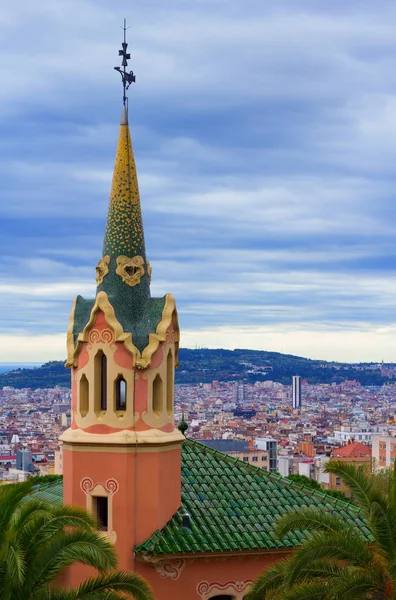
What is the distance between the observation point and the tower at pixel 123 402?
728 inches

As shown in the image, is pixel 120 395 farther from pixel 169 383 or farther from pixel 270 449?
pixel 270 449

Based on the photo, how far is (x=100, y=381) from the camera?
62.2 ft

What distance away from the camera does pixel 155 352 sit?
61.7 ft

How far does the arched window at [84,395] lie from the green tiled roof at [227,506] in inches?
88.6

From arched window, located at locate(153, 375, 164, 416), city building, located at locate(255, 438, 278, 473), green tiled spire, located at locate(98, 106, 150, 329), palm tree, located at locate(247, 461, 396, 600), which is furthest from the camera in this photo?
city building, located at locate(255, 438, 278, 473)

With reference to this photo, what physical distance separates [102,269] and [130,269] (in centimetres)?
47

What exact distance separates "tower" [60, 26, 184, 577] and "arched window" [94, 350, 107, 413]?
0.05 ft

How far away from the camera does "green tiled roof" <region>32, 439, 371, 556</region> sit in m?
18.6

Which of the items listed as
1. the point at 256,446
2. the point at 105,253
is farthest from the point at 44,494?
the point at 256,446

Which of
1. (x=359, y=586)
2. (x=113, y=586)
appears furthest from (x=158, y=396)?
(x=359, y=586)

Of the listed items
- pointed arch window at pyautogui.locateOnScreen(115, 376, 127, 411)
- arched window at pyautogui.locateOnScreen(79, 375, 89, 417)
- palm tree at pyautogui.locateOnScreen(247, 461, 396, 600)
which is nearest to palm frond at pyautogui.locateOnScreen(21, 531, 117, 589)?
palm tree at pyautogui.locateOnScreen(247, 461, 396, 600)

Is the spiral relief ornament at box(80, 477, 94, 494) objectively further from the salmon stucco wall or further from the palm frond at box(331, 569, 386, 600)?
the palm frond at box(331, 569, 386, 600)

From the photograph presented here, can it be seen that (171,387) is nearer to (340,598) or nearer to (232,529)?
(232,529)

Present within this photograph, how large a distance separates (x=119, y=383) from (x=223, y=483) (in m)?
2.87
